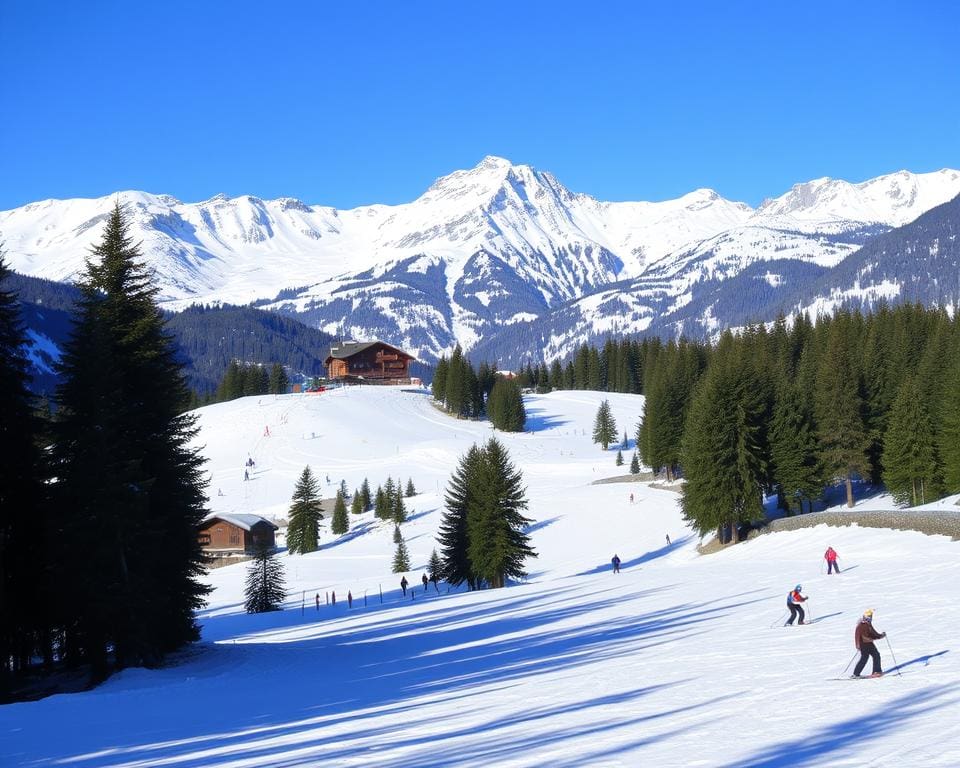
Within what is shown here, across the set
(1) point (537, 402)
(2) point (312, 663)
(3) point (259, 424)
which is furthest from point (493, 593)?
(1) point (537, 402)

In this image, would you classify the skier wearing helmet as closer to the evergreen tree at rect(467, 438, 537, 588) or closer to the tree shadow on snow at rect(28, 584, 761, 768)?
the tree shadow on snow at rect(28, 584, 761, 768)

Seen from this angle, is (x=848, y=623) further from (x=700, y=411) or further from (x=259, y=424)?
(x=259, y=424)

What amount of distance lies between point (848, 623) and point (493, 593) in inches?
804

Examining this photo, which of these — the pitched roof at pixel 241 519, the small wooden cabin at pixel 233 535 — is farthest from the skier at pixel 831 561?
the pitched roof at pixel 241 519


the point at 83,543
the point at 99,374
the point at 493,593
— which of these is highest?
the point at 99,374

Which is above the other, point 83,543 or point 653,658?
point 83,543

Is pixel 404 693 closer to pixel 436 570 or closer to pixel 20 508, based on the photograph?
pixel 20 508

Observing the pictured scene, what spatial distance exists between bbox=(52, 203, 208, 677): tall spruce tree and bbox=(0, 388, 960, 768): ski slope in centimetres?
170

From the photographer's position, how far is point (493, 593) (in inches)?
1586

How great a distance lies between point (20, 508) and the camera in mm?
25047

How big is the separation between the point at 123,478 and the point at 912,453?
136ft

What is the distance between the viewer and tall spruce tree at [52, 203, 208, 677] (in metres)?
24.5

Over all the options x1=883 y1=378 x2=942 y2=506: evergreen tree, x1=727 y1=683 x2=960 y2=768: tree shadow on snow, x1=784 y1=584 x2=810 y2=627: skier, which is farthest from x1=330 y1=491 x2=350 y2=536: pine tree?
x1=727 y1=683 x2=960 y2=768: tree shadow on snow

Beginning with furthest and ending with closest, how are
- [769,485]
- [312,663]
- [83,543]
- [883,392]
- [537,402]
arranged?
[537,402], [883,392], [769,485], [312,663], [83,543]
